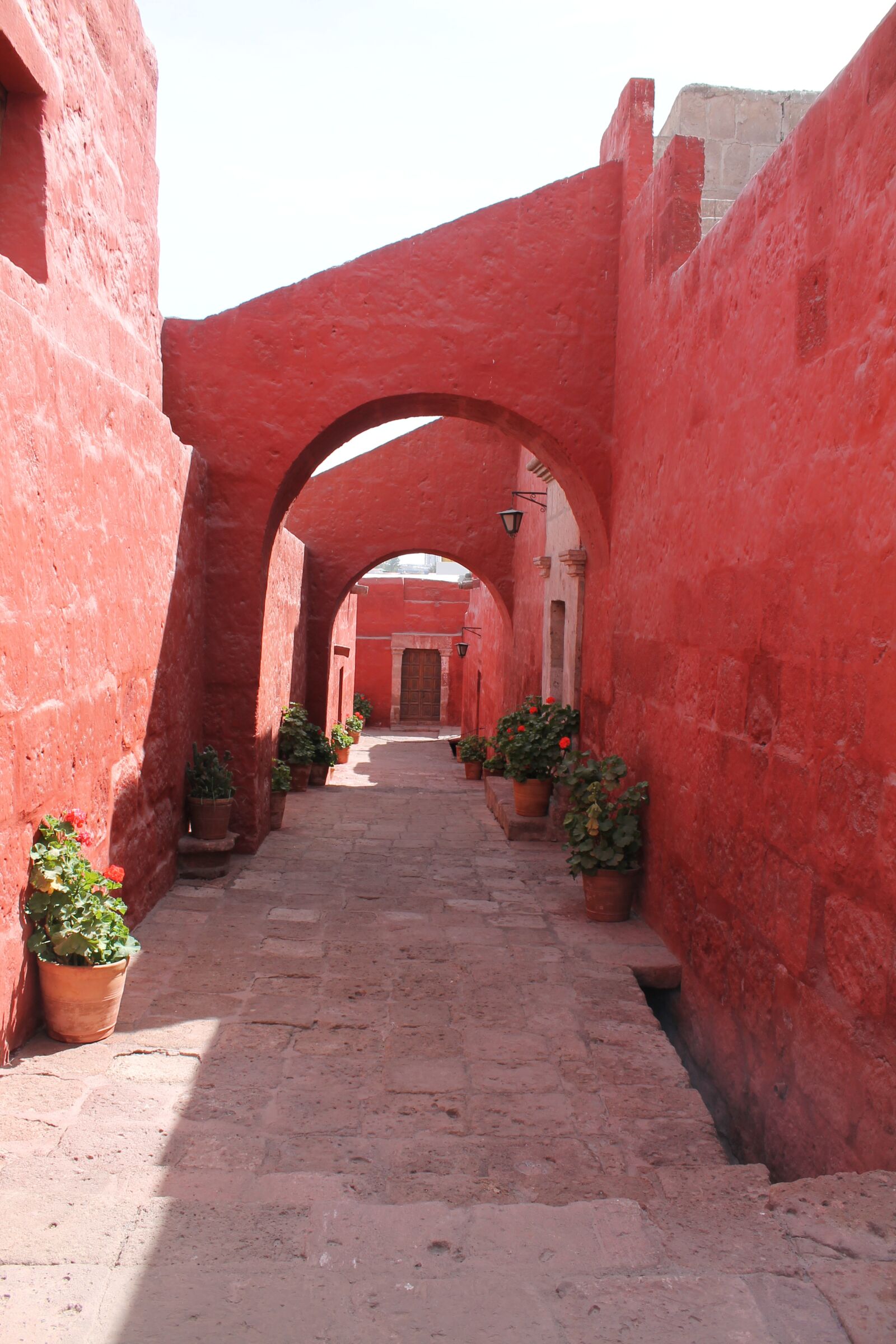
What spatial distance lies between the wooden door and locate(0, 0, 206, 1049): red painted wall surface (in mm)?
19319

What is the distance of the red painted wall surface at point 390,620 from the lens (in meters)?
25.0

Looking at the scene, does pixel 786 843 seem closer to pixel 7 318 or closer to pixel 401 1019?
pixel 401 1019

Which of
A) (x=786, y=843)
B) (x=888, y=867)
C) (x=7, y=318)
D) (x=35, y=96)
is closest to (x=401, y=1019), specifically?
(x=786, y=843)

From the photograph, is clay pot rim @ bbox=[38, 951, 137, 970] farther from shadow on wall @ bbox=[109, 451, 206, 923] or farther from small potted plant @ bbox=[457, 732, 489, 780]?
small potted plant @ bbox=[457, 732, 489, 780]

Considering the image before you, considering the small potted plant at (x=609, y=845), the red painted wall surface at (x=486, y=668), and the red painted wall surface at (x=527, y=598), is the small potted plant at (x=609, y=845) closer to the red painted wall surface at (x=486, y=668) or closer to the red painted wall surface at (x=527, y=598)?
the red painted wall surface at (x=527, y=598)

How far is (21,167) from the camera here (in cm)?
401

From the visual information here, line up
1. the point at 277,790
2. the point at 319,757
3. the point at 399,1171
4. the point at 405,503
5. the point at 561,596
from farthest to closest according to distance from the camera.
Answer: the point at 405,503 → the point at 319,757 → the point at 561,596 → the point at 277,790 → the point at 399,1171

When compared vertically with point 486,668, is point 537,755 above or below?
below

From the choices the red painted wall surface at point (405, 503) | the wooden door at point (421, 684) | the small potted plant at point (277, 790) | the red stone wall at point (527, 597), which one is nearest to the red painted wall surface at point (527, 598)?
the red stone wall at point (527, 597)

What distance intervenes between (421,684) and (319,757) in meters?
15.6

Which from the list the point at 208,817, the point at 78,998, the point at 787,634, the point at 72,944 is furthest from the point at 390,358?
the point at 78,998

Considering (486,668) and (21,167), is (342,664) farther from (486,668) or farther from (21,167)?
(21,167)

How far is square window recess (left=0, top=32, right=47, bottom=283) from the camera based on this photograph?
3998 mm

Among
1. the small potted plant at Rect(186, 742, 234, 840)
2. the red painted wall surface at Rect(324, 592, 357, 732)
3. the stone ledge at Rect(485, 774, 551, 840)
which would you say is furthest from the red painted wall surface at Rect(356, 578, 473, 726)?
the small potted plant at Rect(186, 742, 234, 840)
